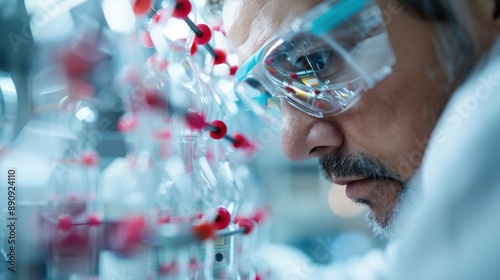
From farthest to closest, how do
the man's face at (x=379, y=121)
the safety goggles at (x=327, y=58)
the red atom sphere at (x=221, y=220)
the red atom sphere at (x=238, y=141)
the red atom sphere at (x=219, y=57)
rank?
the red atom sphere at (x=238, y=141) < the red atom sphere at (x=219, y=57) < the red atom sphere at (x=221, y=220) < the man's face at (x=379, y=121) < the safety goggles at (x=327, y=58)

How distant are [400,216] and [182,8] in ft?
2.21

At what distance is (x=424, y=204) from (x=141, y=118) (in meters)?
0.78

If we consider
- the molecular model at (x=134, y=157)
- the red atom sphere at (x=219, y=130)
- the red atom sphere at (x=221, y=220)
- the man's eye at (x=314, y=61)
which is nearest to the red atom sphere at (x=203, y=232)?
the molecular model at (x=134, y=157)

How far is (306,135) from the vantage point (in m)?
1.04

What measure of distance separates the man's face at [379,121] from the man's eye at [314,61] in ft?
0.34

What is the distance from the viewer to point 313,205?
3.35 metres

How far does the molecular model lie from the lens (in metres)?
0.98

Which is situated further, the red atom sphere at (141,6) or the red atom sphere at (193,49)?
the red atom sphere at (193,49)

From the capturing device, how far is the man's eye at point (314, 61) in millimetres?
912

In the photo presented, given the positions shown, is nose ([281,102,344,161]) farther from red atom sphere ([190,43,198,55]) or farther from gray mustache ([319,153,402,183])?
red atom sphere ([190,43,198,55])

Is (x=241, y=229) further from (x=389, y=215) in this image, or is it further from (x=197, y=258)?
(x=389, y=215)

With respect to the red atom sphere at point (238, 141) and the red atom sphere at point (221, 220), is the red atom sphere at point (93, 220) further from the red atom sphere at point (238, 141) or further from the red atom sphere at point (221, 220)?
the red atom sphere at point (238, 141)

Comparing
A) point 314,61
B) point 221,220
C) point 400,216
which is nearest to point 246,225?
point 221,220

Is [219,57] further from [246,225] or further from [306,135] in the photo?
[246,225]
